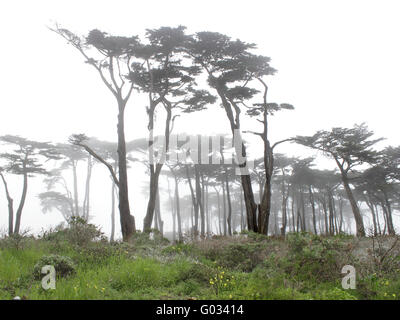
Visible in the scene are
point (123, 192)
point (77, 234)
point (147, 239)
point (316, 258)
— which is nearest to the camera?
point (316, 258)

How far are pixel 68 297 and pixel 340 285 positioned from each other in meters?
5.02

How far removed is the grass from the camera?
4570 mm

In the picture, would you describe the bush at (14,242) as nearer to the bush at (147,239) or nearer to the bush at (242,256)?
the bush at (147,239)

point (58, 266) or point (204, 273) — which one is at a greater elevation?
point (58, 266)

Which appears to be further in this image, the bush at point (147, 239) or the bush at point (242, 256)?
the bush at point (147, 239)

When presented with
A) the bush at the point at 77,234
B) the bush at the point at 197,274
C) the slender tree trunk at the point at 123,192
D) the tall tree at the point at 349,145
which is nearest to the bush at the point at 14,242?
the bush at the point at 77,234

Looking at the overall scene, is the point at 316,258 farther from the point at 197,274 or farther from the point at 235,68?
the point at 235,68

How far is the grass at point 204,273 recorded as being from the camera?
4570 mm

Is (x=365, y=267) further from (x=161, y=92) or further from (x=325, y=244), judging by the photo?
(x=161, y=92)

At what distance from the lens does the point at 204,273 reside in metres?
5.57

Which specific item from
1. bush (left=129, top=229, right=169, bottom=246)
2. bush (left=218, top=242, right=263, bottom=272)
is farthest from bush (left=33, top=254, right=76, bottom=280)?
bush (left=129, top=229, right=169, bottom=246)

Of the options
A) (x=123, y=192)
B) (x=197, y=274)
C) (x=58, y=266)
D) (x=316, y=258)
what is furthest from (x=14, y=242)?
(x=316, y=258)

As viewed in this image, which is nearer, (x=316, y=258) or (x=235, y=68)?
(x=316, y=258)

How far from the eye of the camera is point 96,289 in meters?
4.55
